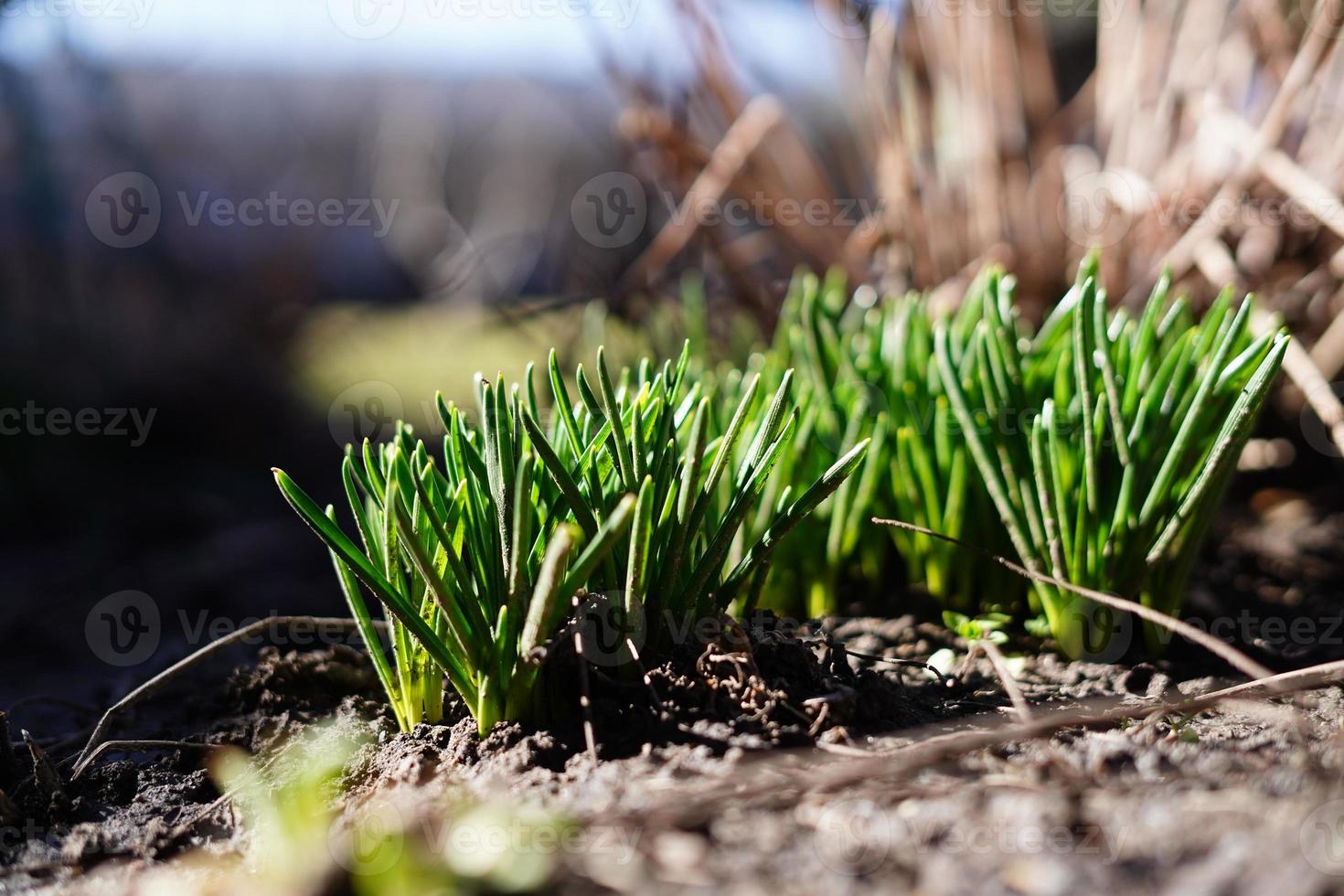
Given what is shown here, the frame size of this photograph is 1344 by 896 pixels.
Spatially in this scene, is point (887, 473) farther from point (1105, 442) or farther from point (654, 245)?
point (654, 245)

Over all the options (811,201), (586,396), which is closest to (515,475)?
(586,396)

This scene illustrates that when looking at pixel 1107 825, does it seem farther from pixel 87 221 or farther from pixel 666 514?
pixel 87 221

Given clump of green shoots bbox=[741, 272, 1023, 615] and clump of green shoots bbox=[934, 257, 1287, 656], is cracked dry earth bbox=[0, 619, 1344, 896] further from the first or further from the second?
clump of green shoots bbox=[741, 272, 1023, 615]

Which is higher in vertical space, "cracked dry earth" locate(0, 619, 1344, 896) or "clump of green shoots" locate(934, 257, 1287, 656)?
"clump of green shoots" locate(934, 257, 1287, 656)

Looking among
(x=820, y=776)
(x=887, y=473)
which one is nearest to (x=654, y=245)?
(x=887, y=473)

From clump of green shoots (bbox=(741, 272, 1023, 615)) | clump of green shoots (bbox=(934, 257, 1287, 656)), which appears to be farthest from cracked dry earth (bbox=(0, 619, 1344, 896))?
clump of green shoots (bbox=(741, 272, 1023, 615))
